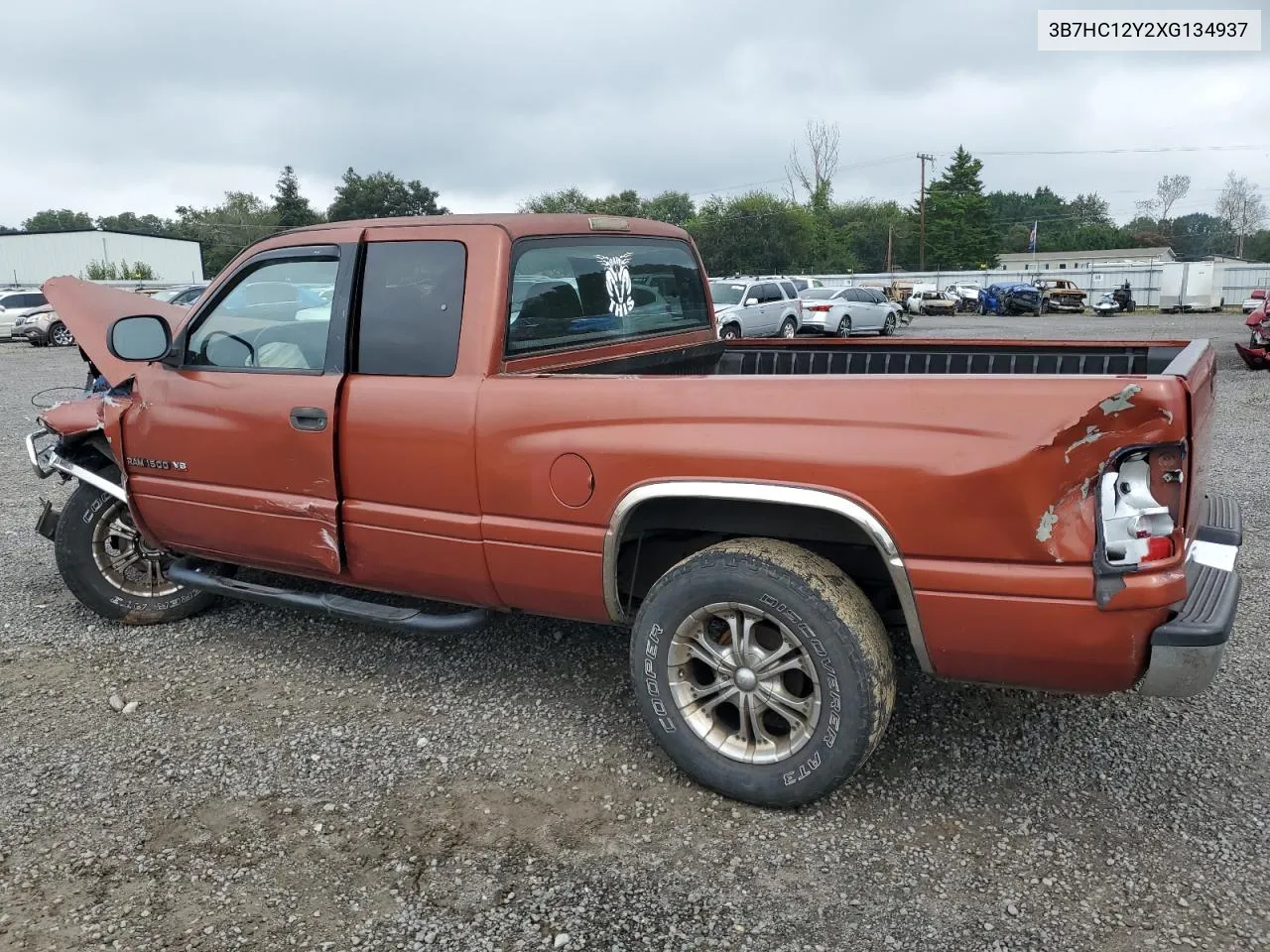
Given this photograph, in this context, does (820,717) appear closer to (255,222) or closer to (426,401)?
(426,401)

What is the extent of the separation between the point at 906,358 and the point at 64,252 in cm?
6252

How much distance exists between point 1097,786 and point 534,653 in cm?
225

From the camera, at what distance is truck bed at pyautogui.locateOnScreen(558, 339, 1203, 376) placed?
379cm

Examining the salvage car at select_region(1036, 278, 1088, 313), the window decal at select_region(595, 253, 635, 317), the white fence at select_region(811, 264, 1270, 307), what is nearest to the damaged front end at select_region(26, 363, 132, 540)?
the window decal at select_region(595, 253, 635, 317)

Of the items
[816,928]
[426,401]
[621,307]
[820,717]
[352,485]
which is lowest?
[816,928]

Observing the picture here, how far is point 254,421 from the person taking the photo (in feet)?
12.3

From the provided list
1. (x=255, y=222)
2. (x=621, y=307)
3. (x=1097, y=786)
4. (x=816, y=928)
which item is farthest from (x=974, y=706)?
(x=255, y=222)

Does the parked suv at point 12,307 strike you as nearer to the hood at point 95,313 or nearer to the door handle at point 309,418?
the hood at point 95,313

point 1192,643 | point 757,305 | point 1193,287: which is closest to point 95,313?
point 1192,643

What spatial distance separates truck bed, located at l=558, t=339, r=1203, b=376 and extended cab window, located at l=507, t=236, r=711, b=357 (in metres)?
0.17

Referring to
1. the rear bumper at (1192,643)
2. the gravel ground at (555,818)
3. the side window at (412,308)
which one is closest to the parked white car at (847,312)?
the gravel ground at (555,818)

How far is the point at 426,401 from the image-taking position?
334 centimetres

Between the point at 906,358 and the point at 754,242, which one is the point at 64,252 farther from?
the point at 906,358

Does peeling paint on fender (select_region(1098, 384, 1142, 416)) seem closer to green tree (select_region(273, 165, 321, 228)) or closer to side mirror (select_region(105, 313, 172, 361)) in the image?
side mirror (select_region(105, 313, 172, 361))
